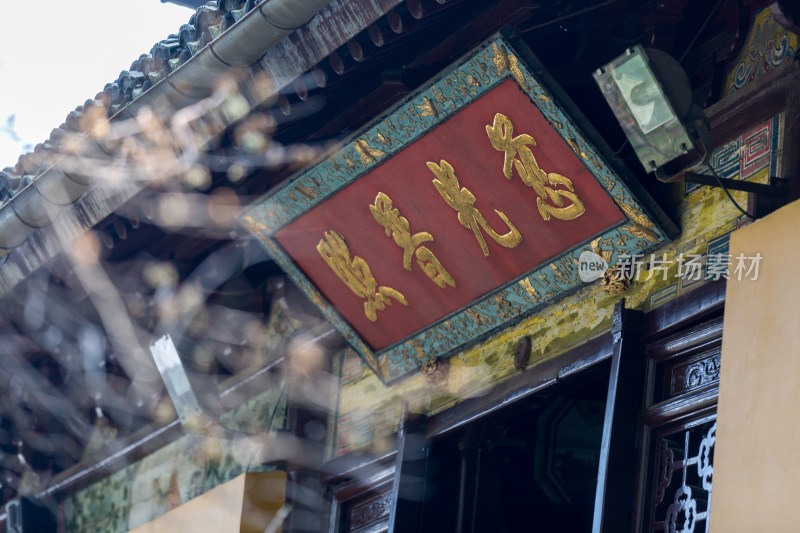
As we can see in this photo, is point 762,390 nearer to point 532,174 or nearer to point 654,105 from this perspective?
point 654,105

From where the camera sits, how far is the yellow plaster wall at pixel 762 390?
374 cm

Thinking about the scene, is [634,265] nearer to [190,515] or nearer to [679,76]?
[679,76]

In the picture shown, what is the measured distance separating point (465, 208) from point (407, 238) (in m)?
0.48

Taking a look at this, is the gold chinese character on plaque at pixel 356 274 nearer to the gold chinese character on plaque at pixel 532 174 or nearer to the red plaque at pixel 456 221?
the red plaque at pixel 456 221

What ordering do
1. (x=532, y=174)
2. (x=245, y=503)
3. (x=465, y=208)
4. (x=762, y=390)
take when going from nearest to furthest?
(x=762, y=390) < (x=532, y=174) < (x=465, y=208) < (x=245, y=503)

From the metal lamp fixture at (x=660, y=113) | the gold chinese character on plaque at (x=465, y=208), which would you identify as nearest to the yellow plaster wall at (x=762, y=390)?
the metal lamp fixture at (x=660, y=113)

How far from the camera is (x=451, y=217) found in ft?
18.4

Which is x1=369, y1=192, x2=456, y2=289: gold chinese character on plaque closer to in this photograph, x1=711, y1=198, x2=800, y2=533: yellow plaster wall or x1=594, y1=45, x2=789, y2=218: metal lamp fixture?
x1=594, y1=45, x2=789, y2=218: metal lamp fixture

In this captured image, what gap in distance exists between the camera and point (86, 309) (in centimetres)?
783

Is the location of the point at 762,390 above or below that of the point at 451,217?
below

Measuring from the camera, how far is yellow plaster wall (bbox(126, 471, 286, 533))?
678cm

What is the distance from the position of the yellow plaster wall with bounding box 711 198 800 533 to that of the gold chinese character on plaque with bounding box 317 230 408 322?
7.72 ft

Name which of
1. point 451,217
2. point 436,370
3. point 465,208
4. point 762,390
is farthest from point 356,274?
point 762,390

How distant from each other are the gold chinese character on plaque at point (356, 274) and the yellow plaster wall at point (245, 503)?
1262mm
